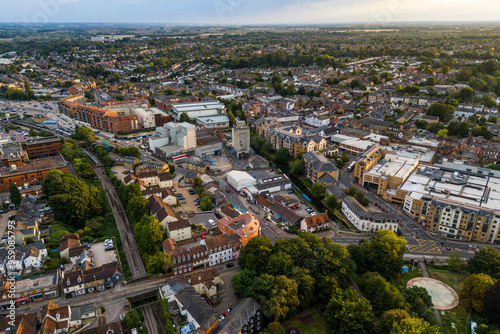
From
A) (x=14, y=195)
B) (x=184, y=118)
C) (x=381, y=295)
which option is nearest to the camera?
(x=381, y=295)

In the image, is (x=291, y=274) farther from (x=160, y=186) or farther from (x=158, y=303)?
(x=160, y=186)

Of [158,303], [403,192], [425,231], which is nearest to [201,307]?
[158,303]

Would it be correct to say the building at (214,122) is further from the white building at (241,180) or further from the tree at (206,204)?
the tree at (206,204)

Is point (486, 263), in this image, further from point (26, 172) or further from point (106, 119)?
point (106, 119)

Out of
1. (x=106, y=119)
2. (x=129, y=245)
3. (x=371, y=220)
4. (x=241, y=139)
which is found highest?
(x=106, y=119)

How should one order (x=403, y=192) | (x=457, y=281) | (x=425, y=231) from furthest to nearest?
(x=403, y=192), (x=425, y=231), (x=457, y=281)

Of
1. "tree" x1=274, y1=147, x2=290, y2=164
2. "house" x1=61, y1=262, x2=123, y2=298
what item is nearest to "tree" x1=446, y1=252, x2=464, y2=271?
"house" x1=61, y1=262, x2=123, y2=298

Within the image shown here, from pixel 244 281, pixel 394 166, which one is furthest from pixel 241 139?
pixel 244 281
